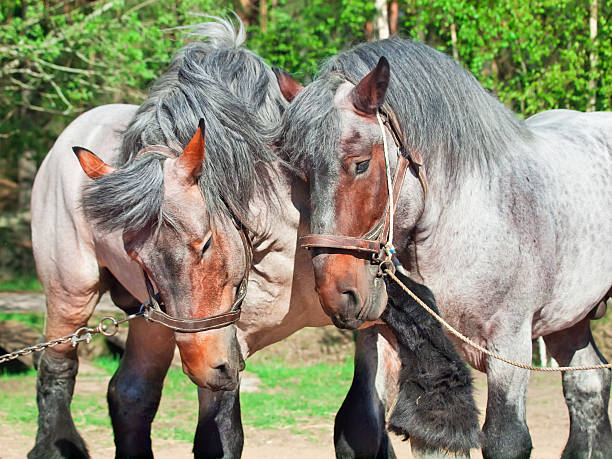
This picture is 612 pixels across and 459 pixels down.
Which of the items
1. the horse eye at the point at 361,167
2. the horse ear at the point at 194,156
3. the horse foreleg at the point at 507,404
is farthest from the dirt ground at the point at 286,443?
the horse ear at the point at 194,156

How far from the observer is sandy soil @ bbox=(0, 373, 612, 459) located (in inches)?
224

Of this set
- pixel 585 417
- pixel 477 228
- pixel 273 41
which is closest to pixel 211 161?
pixel 477 228

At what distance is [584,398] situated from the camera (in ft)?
15.8

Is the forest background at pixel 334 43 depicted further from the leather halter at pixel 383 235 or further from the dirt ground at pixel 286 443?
the leather halter at pixel 383 235

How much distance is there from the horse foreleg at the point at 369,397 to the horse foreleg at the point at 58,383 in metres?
1.49

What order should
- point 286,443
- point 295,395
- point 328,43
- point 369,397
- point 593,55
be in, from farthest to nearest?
point 328,43 < point 593,55 < point 295,395 < point 286,443 < point 369,397

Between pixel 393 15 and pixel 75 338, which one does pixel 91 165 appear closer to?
pixel 75 338

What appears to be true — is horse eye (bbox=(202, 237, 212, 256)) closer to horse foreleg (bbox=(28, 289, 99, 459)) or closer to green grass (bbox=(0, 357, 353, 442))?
horse foreleg (bbox=(28, 289, 99, 459))

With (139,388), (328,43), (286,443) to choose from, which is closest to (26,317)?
(286,443)

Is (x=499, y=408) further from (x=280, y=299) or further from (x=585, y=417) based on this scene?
(x=585, y=417)

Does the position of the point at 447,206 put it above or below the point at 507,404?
above

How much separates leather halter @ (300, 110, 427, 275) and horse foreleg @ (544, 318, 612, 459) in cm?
188

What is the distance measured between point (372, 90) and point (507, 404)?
150cm

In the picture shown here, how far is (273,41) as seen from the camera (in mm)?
9750
